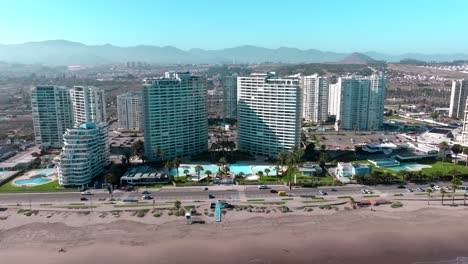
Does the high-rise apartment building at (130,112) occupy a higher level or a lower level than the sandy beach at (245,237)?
higher

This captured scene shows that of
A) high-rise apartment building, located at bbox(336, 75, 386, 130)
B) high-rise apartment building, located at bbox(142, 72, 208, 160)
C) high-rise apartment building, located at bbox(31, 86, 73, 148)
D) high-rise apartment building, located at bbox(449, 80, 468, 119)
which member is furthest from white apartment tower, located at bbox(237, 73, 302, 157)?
high-rise apartment building, located at bbox(449, 80, 468, 119)

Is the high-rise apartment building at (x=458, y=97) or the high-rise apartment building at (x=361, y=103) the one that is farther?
the high-rise apartment building at (x=458, y=97)

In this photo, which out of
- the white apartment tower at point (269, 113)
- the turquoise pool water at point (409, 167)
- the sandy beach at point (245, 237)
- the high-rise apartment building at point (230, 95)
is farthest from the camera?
the high-rise apartment building at point (230, 95)

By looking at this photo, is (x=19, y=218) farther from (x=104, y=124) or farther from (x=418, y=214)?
(x=418, y=214)

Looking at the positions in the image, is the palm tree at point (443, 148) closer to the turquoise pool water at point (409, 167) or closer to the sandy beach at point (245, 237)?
the turquoise pool water at point (409, 167)

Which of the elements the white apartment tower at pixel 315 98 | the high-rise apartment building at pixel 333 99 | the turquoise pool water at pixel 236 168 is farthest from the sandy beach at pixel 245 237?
the high-rise apartment building at pixel 333 99

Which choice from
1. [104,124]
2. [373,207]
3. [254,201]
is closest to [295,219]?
[254,201]

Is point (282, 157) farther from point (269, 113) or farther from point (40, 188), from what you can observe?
point (40, 188)
